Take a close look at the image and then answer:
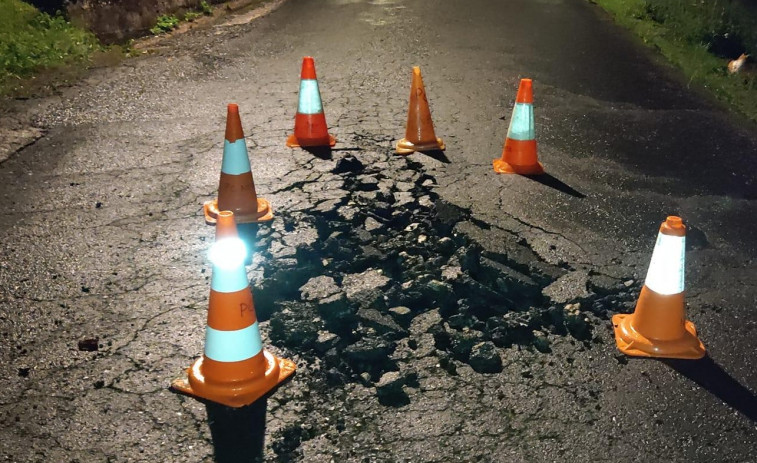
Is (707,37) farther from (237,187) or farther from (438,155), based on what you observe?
(237,187)

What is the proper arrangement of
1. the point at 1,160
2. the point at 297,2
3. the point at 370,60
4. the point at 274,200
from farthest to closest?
the point at 297,2 < the point at 370,60 < the point at 1,160 < the point at 274,200

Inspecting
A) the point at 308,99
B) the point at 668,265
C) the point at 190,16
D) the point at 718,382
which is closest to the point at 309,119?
the point at 308,99

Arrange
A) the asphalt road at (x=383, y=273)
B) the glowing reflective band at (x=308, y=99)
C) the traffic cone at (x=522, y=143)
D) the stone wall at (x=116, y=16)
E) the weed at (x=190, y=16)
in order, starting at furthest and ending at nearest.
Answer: the weed at (x=190, y=16)
the stone wall at (x=116, y=16)
the glowing reflective band at (x=308, y=99)
the traffic cone at (x=522, y=143)
the asphalt road at (x=383, y=273)

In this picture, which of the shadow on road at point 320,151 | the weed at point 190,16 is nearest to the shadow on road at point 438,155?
the shadow on road at point 320,151

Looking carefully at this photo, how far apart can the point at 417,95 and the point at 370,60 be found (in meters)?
3.29

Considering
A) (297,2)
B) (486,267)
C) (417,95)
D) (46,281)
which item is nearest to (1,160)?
(46,281)

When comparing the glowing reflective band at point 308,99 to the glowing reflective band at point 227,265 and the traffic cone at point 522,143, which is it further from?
the glowing reflective band at point 227,265

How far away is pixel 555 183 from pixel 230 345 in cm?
357

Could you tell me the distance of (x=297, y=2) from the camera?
13.9 meters

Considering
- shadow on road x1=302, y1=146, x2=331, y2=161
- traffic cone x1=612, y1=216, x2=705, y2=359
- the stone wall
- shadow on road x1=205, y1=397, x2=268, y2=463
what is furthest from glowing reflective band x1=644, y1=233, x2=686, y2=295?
the stone wall

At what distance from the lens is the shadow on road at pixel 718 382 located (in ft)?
11.1

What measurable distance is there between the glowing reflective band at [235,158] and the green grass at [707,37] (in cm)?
581

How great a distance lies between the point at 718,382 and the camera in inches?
140

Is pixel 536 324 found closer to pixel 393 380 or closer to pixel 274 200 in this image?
pixel 393 380
